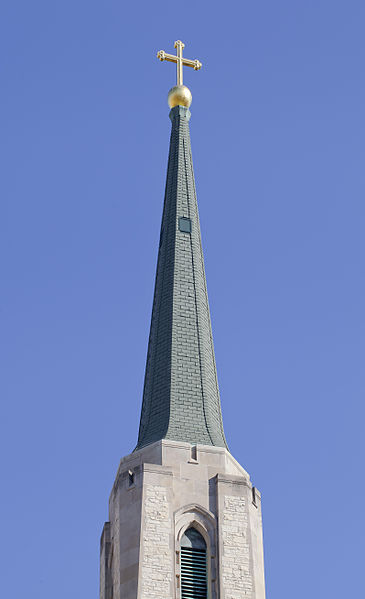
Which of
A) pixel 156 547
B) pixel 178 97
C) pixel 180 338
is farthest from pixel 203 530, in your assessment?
pixel 178 97

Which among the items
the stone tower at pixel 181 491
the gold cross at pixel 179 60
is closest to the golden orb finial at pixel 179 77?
the gold cross at pixel 179 60

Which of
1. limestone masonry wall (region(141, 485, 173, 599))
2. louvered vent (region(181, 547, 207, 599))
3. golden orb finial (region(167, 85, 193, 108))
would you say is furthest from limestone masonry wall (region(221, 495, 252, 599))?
golden orb finial (region(167, 85, 193, 108))

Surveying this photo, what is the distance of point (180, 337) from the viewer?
2315 inches

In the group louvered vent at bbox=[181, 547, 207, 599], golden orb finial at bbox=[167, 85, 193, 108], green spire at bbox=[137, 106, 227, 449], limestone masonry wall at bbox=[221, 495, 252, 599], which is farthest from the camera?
golden orb finial at bbox=[167, 85, 193, 108]

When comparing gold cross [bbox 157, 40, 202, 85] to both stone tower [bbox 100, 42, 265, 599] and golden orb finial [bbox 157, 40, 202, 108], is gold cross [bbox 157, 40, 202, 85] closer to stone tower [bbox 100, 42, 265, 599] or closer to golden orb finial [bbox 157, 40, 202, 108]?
golden orb finial [bbox 157, 40, 202, 108]

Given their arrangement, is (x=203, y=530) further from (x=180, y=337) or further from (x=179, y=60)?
(x=179, y=60)

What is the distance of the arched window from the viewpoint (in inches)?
2040

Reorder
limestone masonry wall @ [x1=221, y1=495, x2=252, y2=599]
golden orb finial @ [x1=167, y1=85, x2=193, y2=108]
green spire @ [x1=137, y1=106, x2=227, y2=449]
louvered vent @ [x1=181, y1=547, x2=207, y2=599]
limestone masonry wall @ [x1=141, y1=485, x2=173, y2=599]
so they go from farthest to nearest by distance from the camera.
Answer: golden orb finial @ [x1=167, y1=85, x2=193, y2=108] → green spire @ [x1=137, y1=106, x2=227, y2=449] → limestone masonry wall @ [x1=221, y1=495, x2=252, y2=599] → louvered vent @ [x1=181, y1=547, x2=207, y2=599] → limestone masonry wall @ [x1=141, y1=485, x2=173, y2=599]

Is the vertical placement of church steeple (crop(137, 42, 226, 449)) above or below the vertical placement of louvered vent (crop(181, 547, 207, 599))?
above

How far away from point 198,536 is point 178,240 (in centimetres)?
1300

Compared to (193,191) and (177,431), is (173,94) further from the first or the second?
(177,431)

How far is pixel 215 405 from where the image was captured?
57.8 metres

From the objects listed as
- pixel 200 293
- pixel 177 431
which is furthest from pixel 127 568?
pixel 200 293

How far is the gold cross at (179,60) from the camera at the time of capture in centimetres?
6819
